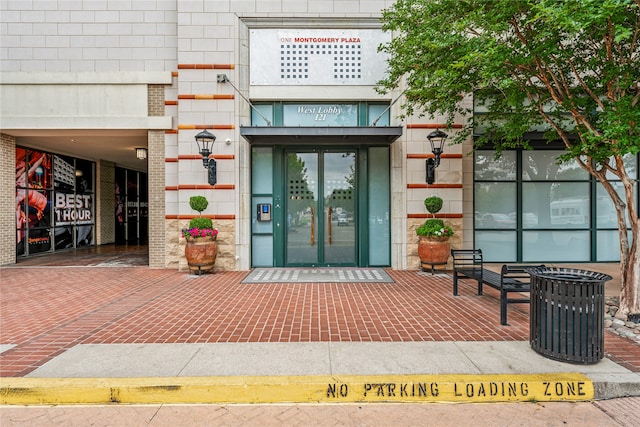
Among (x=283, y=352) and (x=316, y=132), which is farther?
(x=316, y=132)

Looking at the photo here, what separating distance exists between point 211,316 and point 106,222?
1394cm

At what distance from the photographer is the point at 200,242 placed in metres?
8.62

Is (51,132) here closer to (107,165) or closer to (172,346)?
(107,165)

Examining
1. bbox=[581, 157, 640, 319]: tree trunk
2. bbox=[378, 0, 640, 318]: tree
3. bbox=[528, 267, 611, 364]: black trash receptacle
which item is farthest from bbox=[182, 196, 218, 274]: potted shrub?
bbox=[581, 157, 640, 319]: tree trunk

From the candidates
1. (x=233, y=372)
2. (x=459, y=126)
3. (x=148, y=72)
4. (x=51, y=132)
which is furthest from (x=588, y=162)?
(x=51, y=132)

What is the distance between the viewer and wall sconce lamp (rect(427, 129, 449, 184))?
8.79 metres

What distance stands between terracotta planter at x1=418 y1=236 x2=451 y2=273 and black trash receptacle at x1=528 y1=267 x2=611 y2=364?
462cm

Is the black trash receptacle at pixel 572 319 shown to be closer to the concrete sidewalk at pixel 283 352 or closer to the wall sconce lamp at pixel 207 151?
the concrete sidewalk at pixel 283 352

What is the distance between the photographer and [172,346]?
14.1ft

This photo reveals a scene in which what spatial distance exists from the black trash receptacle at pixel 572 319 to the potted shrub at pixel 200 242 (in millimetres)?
7336

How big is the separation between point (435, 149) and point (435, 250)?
273cm

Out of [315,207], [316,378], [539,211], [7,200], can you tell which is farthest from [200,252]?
[539,211]

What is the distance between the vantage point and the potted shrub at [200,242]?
28.0ft

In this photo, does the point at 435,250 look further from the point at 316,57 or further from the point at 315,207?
the point at 316,57
